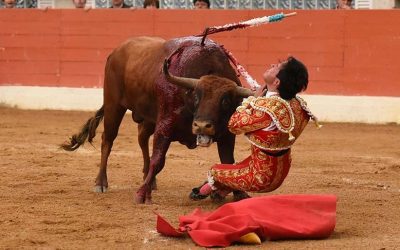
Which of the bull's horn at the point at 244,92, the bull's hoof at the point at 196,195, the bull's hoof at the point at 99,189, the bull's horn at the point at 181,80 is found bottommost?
the bull's hoof at the point at 99,189

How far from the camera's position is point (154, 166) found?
24.0 ft

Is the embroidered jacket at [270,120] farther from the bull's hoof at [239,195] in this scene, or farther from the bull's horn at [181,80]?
the bull's hoof at [239,195]

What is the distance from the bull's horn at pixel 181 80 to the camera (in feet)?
23.1

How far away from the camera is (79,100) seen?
49.6ft

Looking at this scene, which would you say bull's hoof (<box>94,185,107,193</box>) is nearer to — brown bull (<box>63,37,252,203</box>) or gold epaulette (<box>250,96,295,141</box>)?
brown bull (<box>63,37,252,203</box>)

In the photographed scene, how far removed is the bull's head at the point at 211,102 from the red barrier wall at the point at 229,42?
662 cm

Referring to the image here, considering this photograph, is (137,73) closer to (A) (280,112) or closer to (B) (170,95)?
(B) (170,95)

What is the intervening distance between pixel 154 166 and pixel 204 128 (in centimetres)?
75

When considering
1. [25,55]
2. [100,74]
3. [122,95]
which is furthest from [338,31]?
[122,95]

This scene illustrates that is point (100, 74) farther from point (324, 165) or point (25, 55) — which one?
point (324, 165)

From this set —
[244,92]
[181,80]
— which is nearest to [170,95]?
[181,80]

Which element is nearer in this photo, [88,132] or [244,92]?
[244,92]

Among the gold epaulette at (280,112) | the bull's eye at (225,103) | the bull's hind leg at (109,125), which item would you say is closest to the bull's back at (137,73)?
the bull's hind leg at (109,125)

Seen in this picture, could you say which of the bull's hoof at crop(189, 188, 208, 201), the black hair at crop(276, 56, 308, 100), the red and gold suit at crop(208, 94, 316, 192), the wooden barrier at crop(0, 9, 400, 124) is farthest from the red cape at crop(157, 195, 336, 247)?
the wooden barrier at crop(0, 9, 400, 124)
